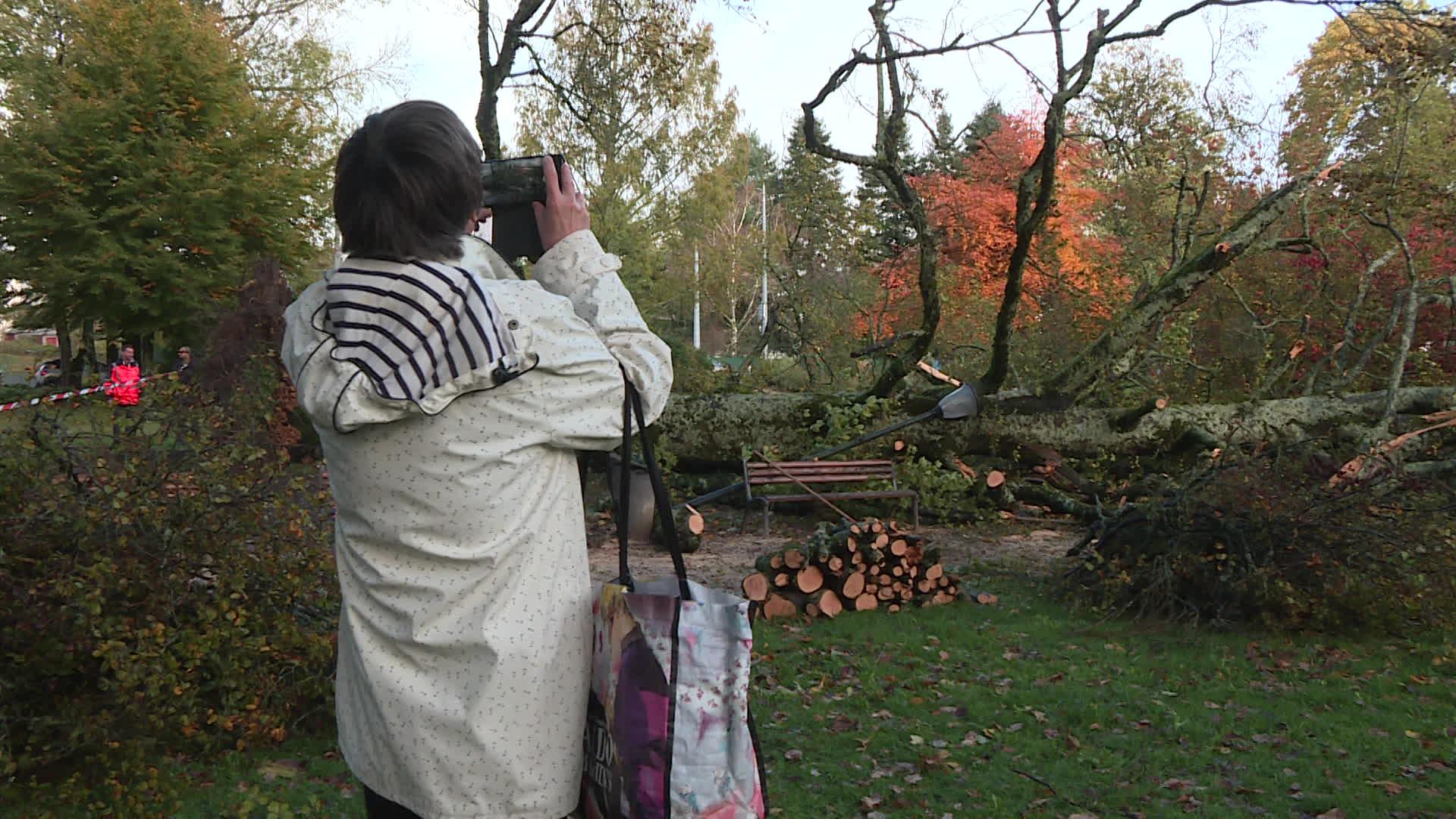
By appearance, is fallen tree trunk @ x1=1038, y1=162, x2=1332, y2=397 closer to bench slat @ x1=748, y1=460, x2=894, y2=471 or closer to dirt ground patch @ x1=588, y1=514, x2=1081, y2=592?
dirt ground patch @ x1=588, y1=514, x2=1081, y2=592

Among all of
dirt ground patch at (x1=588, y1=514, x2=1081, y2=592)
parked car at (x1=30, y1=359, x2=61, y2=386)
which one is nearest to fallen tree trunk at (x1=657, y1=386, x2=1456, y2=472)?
dirt ground patch at (x1=588, y1=514, x2=1081, y2=592)

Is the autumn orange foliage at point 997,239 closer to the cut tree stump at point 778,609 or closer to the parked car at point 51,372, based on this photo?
the cut tree stump at point 778,609

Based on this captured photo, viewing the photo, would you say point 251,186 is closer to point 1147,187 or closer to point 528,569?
point 1147,187

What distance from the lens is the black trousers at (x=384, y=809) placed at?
1547 millimetres

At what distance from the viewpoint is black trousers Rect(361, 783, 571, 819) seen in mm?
1547

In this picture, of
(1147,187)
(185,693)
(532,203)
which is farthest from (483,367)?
(1147,187)

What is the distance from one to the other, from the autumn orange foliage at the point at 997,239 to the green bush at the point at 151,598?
13760 mm

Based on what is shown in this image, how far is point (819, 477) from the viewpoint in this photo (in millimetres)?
9688

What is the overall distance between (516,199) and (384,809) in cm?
95

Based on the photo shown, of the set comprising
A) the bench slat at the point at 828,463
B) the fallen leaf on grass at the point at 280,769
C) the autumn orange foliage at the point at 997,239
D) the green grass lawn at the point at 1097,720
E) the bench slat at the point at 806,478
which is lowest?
the green grass lawn at the point at 1097,720

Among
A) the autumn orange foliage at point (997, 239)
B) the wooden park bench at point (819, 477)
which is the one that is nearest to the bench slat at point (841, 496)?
the wooden park bench at point (819, 477)

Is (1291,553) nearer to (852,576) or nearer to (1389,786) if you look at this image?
(1389,786)

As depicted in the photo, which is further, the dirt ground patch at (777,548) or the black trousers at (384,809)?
the dirt ground patch at (777,548)

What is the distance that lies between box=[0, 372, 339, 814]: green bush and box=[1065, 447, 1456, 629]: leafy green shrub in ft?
15.1
